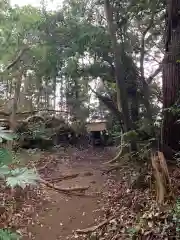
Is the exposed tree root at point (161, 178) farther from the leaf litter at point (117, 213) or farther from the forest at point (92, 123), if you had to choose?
the leaf litter at point (117, 213)

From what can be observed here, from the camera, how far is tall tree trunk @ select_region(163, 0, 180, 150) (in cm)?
793

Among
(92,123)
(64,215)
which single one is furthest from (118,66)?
(92,123)

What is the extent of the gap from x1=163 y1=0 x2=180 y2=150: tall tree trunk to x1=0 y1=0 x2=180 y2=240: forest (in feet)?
0.09

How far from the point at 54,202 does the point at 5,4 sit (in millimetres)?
9026

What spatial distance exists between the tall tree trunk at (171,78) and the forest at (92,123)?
0.03m

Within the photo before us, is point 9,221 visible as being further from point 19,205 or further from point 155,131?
point 155,131

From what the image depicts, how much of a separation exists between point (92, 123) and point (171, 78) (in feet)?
44.0

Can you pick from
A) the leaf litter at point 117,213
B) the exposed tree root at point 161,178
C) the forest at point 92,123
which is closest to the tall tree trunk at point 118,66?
the forest at point 92,123

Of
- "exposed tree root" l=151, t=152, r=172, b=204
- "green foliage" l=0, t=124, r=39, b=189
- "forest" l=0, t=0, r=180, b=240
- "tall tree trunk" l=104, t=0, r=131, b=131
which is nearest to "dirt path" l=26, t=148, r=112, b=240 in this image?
"forest" l=0, t=0, r=180, b=240

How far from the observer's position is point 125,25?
12.8 m

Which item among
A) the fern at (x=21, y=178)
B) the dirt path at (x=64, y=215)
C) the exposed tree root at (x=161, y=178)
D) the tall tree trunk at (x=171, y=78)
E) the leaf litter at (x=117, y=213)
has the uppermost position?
the tall tree trunk at (x=171, y=78)

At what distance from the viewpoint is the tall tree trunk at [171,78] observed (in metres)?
7.93

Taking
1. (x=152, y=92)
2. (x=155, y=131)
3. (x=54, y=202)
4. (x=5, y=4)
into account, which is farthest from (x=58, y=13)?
(x=54, y=202)

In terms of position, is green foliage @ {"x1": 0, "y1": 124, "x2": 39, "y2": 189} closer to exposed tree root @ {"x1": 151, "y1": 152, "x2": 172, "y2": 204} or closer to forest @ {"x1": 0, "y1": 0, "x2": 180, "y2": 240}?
forest @ {"x1": 0, "y1": 0, "x2": 180, "y2": 240}
